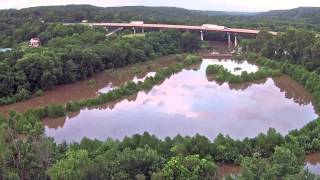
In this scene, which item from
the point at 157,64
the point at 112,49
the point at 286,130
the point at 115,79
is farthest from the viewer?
the point at 157,64

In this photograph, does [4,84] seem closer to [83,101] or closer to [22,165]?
[83,101]

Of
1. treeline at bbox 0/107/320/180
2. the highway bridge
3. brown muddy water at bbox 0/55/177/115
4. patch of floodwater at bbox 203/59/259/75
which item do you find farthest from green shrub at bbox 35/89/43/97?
the highway bridge

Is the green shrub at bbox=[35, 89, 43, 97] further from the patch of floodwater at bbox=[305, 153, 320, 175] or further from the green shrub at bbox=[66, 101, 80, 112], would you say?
the patch of floodwater at bbox=[305, 153, 320, 175]

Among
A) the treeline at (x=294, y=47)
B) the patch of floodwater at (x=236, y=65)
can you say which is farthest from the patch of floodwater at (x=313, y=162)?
the patch of floodwater at (x=236, y=65)

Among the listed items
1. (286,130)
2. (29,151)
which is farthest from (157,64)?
(29,151)

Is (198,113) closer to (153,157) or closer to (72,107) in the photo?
(72,107)

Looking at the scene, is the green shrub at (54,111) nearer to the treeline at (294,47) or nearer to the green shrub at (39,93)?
the green shrub at (39,93)
